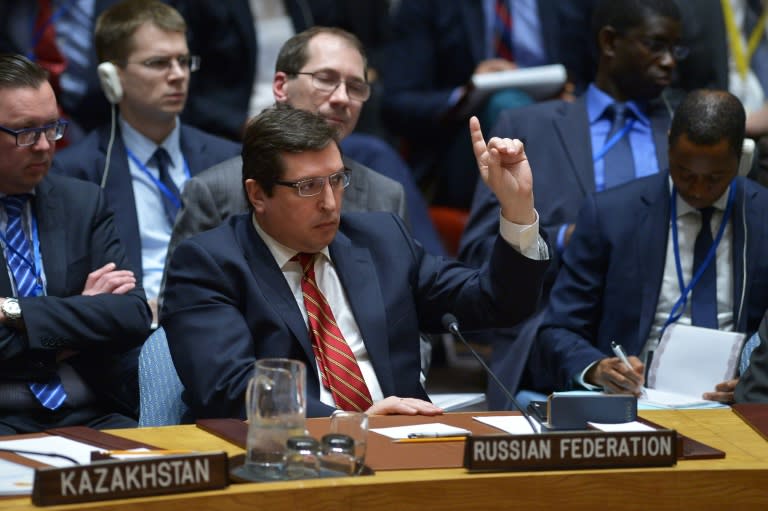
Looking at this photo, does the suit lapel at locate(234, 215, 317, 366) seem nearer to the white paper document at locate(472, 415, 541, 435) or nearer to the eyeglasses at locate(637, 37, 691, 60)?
the white paper document at locate(472, 415, 541, 435)

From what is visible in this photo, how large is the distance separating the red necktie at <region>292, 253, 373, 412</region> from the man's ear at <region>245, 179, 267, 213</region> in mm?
217

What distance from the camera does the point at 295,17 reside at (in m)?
5.45

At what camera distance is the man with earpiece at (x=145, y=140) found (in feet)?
14.1

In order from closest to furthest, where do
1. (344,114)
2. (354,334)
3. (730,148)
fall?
(354,334)
(730,148)
(344,114)

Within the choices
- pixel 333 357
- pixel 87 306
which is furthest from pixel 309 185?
pixel 87 306

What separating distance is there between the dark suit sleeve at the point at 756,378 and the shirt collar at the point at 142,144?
2.18 m

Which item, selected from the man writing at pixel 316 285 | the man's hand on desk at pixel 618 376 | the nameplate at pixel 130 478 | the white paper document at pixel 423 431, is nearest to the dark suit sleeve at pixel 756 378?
the man's hand on desk at pixel 618 376

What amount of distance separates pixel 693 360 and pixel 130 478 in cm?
202

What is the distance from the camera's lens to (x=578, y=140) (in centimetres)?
446

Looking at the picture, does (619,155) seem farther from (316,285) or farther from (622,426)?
(622,426)

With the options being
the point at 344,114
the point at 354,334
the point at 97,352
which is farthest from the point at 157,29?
the point at 354,334

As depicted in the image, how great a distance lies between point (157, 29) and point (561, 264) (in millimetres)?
1619

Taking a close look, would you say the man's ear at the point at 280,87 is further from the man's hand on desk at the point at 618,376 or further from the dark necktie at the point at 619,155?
the man's hand on desk at the point at 618,376

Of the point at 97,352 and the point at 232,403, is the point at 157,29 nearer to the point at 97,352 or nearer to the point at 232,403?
the point at 97,352
